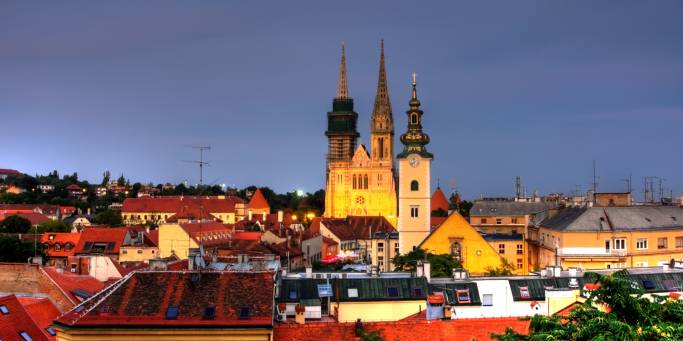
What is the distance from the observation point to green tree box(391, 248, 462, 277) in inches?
2107

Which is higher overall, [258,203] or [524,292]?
[258,203]

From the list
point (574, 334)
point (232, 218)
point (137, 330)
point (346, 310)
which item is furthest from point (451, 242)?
point (232, 218)

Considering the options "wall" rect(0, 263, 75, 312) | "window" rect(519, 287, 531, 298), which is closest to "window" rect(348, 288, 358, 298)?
"window" rect(519, 287, 531, 298)

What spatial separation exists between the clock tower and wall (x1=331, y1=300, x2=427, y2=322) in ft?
125

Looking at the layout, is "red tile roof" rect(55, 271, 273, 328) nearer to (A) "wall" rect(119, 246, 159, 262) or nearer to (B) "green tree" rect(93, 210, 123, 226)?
(A) "wall" rect(119, 246, 159, 262)

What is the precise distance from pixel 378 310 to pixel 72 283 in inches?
679

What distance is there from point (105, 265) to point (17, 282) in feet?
39.5

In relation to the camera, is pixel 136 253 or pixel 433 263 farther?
pixel 136 253

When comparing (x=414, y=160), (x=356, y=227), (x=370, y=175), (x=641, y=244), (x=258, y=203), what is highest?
(x=370, y=175)

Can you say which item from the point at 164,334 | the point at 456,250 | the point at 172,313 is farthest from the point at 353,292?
the point at 456,250


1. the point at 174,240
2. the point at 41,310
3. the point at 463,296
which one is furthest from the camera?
the point at 174,240

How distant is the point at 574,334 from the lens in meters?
18.5

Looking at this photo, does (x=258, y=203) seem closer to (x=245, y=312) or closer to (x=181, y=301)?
(x=181, y=301)

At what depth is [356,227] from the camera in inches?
4975
